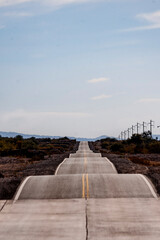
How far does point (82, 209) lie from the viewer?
18203 mm

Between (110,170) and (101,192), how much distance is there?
47.9 feet

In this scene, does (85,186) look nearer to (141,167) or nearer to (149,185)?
(149,185)

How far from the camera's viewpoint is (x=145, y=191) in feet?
73.7

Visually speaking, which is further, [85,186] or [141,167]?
[141,167]

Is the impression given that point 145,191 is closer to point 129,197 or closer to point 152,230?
point 129,197

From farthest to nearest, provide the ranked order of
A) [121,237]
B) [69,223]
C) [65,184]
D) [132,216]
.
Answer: [65,184], [132,216], [69,223], [121,237]

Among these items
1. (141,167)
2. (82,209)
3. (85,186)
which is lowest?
(82,209)

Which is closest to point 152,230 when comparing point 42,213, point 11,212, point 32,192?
point 42,213

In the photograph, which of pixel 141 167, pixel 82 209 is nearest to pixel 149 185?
pixel 82 209

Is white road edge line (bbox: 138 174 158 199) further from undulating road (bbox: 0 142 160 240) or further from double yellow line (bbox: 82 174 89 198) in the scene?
double yellow line (bbox: 82 174 89 198)

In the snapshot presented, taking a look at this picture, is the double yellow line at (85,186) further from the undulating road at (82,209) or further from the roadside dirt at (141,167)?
the roadside dirt at (141,167)

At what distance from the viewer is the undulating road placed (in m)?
14.5

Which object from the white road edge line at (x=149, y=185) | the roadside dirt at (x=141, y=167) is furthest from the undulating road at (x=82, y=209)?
the roadside dirt at (x=141, y=167)

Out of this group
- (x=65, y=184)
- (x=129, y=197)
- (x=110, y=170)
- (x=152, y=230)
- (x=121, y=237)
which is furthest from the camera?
(x=110, y=170)
